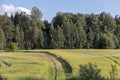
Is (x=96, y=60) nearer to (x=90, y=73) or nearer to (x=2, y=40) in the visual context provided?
(x=90, y=73)

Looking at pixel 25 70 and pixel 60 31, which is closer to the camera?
pixel 25 70

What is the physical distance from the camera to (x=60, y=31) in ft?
480

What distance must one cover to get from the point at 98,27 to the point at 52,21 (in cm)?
1791

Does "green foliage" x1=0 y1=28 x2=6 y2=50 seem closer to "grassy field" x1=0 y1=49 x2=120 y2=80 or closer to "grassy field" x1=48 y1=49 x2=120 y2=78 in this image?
"grassy field" x1=48 y1=49 x2=120 y2=78

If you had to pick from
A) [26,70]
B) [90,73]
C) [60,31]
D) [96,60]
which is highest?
[60,31]

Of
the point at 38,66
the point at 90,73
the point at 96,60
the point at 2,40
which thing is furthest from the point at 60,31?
the point at 90,73

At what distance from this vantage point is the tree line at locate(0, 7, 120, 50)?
142 meters

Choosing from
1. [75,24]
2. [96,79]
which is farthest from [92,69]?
[75,24]

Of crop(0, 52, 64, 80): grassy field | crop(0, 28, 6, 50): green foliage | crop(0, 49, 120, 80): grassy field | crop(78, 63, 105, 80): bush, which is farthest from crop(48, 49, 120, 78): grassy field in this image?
crop(0, 28, 6, 50): green foliage

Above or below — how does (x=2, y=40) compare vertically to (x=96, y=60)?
above

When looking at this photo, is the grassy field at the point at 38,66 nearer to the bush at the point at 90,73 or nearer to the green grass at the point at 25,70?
the green grass at the point at 25,70

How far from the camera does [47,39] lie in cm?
14350

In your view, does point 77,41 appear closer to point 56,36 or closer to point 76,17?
point 56,36

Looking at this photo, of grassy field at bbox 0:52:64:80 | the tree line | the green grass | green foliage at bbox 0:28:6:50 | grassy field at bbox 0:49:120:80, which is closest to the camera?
grassy field at bbox 0:52:64:80
